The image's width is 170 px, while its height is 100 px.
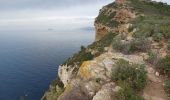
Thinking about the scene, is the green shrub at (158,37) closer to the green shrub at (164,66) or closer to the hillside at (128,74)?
the hillside at (128,74)

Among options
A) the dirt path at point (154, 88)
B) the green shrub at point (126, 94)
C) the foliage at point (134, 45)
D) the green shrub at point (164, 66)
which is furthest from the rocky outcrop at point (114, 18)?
the green shrub at point (126, 94)

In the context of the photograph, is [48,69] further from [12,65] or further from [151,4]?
[151,4]

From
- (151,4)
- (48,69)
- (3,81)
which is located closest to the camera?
(151,4)

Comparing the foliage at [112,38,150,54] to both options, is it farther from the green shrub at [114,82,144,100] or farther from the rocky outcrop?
the rocky outcrop

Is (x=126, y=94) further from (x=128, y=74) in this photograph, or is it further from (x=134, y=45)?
(x=134, y=45)

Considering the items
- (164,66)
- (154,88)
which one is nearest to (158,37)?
(164,66)

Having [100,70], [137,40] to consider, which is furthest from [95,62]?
[137,40]

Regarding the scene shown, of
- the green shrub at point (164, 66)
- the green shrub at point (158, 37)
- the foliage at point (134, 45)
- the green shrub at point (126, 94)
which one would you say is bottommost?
the green shrub at point (126, 94)
